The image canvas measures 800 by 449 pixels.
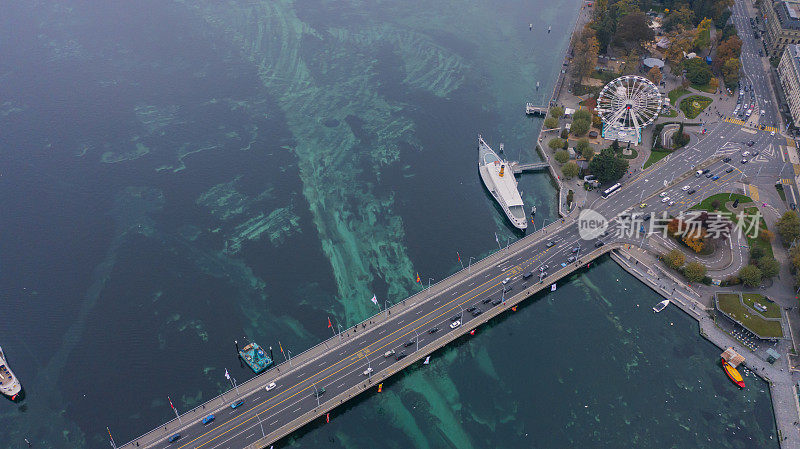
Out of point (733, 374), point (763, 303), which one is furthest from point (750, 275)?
point (733, 374)

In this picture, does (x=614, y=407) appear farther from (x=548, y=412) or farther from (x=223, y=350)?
(x=223, y=350)

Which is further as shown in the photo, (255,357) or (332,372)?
(255,357)

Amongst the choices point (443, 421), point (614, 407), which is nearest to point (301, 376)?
point (443, 421)

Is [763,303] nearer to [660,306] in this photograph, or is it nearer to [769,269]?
[769,269]

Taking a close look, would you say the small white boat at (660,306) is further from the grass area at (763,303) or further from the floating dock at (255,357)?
the floating dock at (255,357)

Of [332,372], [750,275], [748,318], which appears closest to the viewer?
[332,372]

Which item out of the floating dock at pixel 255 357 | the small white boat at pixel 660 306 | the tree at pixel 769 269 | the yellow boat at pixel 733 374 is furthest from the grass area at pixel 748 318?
the floating dock at pixel 255 357

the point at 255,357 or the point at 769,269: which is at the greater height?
the point at 255,357
